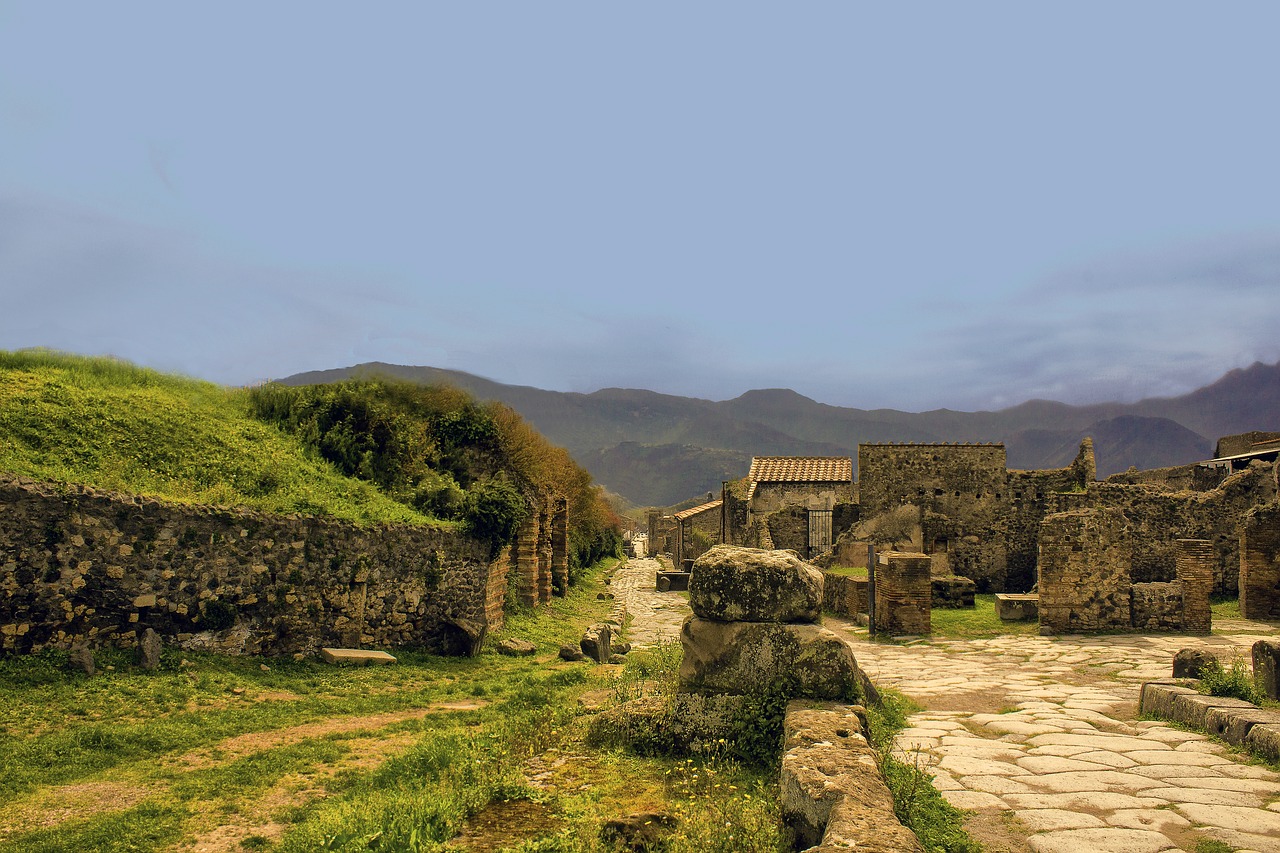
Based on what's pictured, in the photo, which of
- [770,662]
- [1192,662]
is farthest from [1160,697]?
[770,662]

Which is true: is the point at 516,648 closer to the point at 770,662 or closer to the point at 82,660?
the point at 82,660

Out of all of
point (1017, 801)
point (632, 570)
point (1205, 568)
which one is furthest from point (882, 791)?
point (632, 570)

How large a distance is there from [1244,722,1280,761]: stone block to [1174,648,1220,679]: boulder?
7.67ft

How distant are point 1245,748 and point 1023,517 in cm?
1831

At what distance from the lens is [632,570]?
4141cm

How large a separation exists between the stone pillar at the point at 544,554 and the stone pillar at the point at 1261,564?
1418 cm

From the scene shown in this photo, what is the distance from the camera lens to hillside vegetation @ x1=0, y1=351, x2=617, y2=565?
10.6m

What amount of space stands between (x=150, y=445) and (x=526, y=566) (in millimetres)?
8377

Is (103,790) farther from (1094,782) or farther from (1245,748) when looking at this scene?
(1245,748)

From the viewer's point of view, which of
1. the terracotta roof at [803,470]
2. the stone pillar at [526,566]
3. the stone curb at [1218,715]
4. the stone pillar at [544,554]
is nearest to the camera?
the stone curb at [1218,715]

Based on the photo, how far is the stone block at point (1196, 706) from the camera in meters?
6.37

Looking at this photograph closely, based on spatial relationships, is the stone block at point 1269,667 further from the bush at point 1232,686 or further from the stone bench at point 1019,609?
the stone bench at point 1019,609

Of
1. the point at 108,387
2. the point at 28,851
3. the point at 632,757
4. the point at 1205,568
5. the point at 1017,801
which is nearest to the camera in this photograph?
the point at 28,851

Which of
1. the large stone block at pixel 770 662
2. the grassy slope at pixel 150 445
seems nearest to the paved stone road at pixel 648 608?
the grassy slope at pixel 150 445
